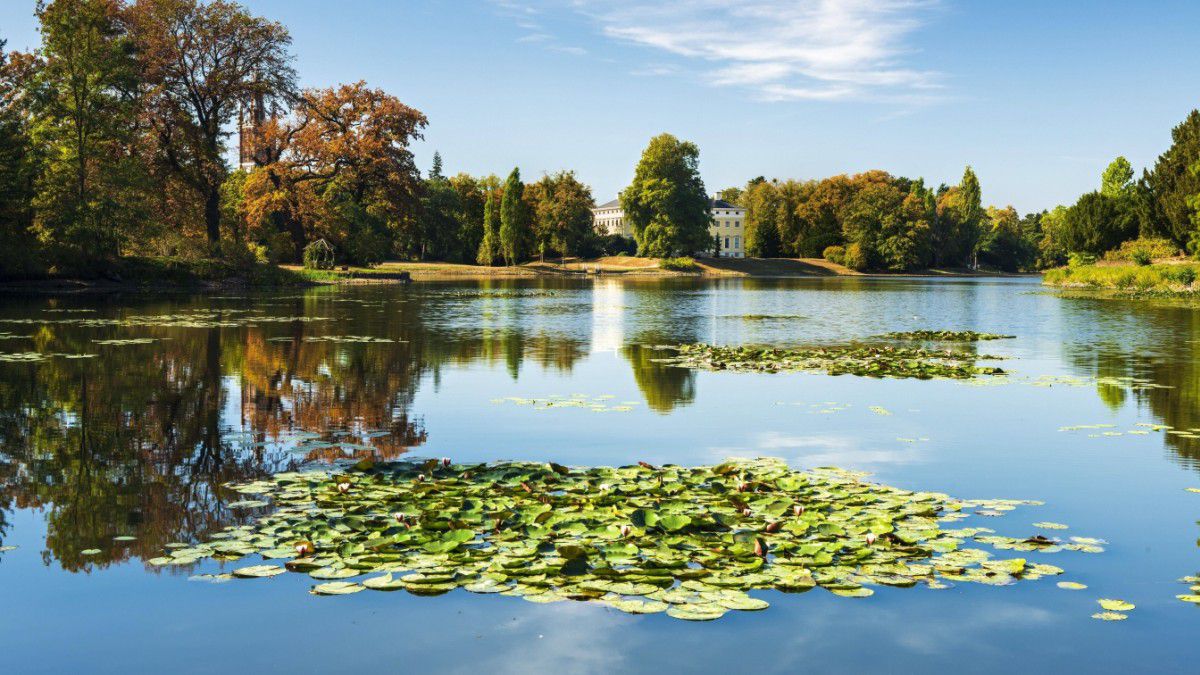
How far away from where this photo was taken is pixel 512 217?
9569 centimetres

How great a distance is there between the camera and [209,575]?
5734 millimetres

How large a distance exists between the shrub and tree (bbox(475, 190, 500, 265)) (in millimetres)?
39854

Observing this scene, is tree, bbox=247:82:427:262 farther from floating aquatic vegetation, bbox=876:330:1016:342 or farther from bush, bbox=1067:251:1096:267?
bush, bbox=1067:251:1096:267

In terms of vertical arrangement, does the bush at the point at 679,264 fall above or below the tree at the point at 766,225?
below

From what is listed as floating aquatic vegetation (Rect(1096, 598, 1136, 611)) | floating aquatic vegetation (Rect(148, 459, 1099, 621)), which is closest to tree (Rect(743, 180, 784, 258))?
floating aquatic vegetation (Rect(148, 459, 1099, 621))

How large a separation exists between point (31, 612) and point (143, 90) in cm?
4795

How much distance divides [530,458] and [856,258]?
10382 centimetres

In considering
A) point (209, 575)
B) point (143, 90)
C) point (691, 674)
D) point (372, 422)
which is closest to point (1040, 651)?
point (691, 674)

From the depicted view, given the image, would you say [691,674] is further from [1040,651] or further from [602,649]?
[1040,651]

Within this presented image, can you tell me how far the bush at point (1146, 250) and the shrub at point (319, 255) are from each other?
51214 millimetres

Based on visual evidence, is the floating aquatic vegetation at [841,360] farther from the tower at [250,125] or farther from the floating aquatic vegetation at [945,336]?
the tower at [250,125]

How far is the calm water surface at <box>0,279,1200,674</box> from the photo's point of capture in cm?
478

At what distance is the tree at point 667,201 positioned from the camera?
104438 millimetres

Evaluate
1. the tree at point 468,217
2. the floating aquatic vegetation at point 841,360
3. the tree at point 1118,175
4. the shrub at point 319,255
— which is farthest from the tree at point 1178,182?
the tree at point 468,217
